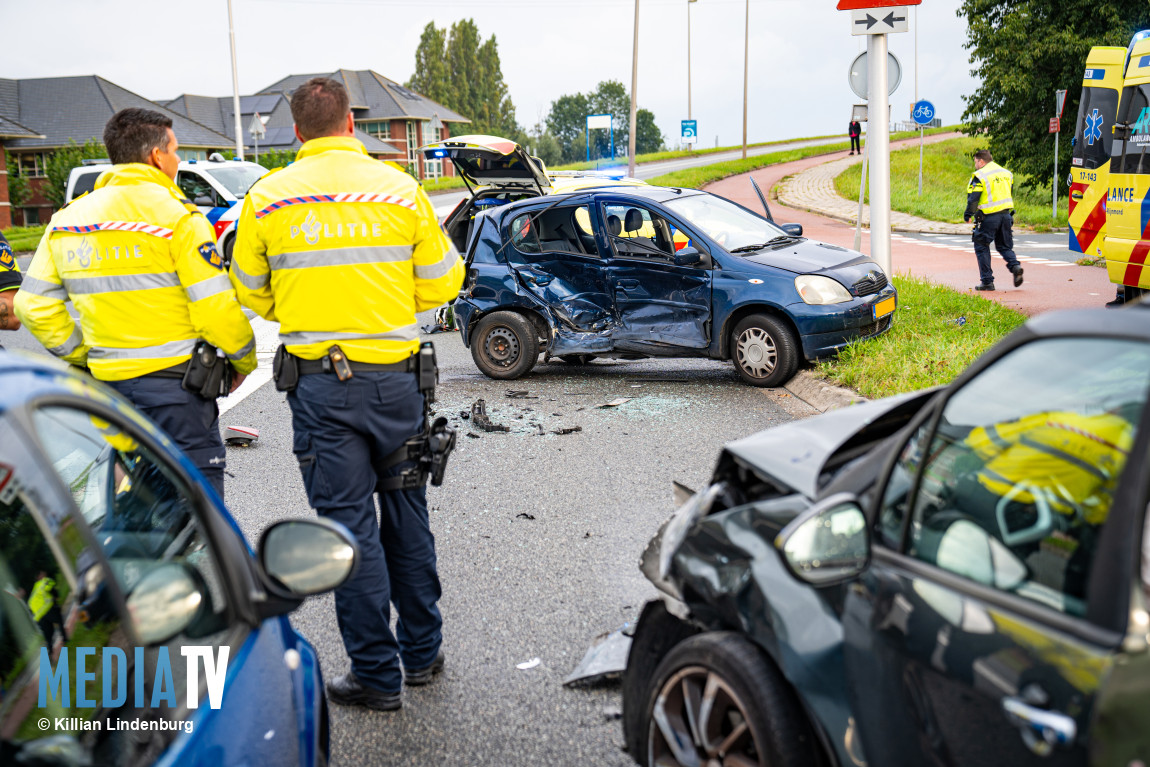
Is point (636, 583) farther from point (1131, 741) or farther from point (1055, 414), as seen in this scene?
point (1131, 741)

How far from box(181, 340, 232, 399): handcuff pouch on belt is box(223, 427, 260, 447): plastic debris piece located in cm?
357

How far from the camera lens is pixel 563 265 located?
30.3 ft

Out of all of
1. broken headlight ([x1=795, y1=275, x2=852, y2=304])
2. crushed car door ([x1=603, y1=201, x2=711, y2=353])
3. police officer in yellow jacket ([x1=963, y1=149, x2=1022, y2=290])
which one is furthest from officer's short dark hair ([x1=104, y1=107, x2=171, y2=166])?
police officer in yellow jacket ([x1=963, y1=149, x2=1022, y2=290])

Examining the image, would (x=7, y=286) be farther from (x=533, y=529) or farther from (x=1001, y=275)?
(x=1001, y=275)

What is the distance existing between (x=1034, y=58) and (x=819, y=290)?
76.7ft

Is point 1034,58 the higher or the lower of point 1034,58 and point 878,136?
the higher

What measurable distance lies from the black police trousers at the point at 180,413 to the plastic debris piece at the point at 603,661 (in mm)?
1683

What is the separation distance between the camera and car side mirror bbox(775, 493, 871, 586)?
203 centimetres

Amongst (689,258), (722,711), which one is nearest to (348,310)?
(722,711)

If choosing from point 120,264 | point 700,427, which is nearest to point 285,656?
point 120,264

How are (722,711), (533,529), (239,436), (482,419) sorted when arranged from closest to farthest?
1. (722,711)
2. (533,529)
3. (239,436)
4. (482,419)

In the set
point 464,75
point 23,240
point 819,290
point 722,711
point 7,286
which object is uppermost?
point 464,75

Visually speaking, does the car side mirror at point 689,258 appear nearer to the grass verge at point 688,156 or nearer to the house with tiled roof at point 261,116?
the grass verge at point 688,156

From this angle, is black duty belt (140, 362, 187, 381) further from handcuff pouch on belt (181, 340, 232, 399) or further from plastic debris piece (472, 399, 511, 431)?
plastic debris piece (472, 399, 511, 431)
